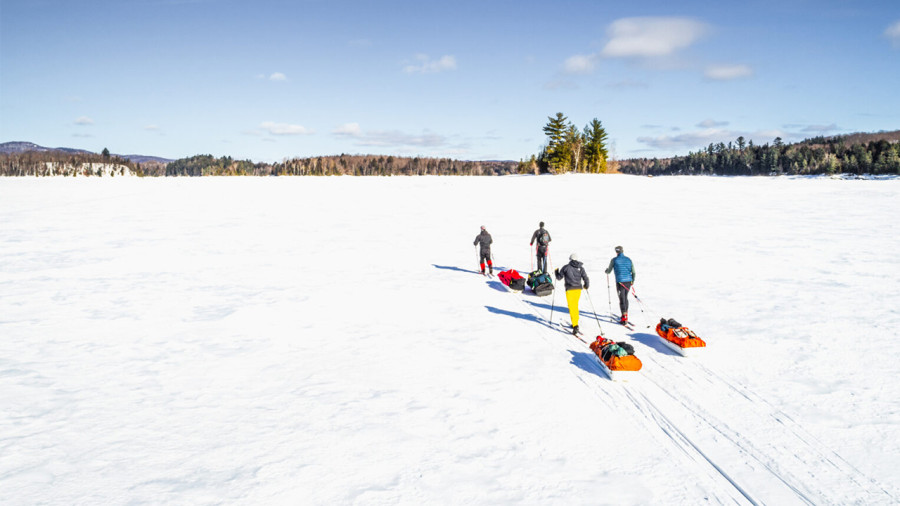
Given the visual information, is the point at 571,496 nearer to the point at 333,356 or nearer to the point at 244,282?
the point at 333,356

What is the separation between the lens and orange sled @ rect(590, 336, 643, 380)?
8.42 metres

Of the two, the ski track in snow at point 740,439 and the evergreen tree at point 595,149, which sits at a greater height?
the evergreen tree at point 595,149

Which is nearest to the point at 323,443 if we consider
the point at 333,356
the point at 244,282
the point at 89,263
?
the point at 333,356

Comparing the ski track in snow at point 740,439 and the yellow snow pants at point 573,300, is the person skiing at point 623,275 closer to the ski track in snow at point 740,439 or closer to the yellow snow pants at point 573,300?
the yellow snow pants at point 573,300

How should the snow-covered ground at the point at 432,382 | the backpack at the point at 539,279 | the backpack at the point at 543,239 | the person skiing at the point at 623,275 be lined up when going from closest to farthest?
1. the snow-covered ground at the point at 432,382
2. the person skiing at the point at 623,275
3. the backpack at the point at 539,279
4. the backpack at the point at 543,239

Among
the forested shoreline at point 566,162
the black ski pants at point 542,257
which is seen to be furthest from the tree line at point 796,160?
the black ski pants at point 542,257

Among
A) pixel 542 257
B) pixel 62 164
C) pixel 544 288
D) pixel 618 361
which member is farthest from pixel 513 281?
pixel 62 164

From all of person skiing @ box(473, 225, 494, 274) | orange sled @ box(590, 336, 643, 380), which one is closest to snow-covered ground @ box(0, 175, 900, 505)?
orange sled @ box(590, 336, 643, 380)

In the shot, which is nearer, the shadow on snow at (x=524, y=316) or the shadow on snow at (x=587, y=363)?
A: the shadow on snow at (x=587, y=363)

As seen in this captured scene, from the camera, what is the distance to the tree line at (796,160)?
303 feet

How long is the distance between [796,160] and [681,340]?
134701 millimetres

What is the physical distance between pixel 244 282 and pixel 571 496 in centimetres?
1380

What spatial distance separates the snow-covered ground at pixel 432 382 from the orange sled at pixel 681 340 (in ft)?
1.05

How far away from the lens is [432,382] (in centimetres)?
859
